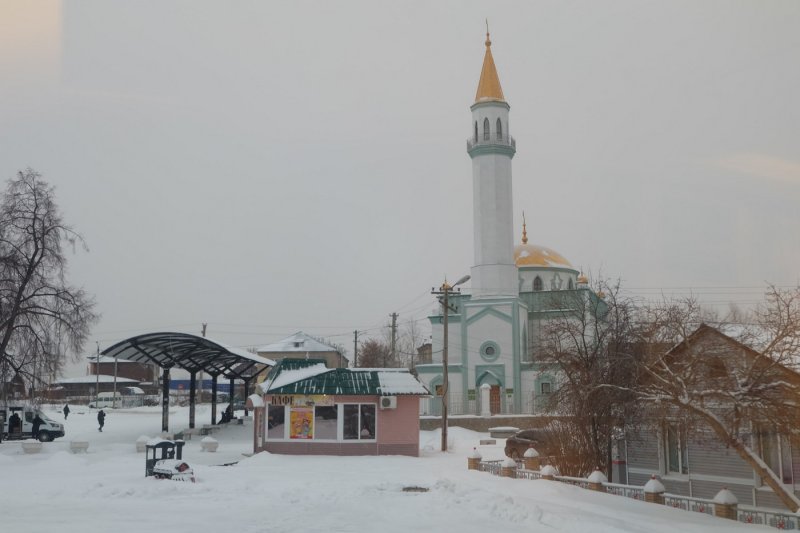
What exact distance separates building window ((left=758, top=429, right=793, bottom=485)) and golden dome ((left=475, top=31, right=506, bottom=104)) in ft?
135

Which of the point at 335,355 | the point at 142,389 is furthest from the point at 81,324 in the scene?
the point at 142,389

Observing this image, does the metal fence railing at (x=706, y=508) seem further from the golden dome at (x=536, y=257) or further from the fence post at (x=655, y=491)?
the golden dome at (x=536, y=257)

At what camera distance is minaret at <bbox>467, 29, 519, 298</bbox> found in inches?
2178

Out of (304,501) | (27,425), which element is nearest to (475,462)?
(304,501)

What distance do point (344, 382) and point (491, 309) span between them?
82.5ft

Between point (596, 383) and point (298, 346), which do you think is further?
point (298, 346)

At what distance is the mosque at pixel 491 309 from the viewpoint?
53562mm

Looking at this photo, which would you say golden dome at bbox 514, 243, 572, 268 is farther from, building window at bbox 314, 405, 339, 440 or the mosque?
building window at bbox 314, 405, 339, 440

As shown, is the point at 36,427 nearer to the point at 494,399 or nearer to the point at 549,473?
the point at 549,473

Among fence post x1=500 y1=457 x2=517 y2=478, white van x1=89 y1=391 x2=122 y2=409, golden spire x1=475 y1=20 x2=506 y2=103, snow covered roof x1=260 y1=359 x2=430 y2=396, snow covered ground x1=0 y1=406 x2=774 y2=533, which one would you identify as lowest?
snow covered ground x1=0 y1=406 x2=774 y2=533

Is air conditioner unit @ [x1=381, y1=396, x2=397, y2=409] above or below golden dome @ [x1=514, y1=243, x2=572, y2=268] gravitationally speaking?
below

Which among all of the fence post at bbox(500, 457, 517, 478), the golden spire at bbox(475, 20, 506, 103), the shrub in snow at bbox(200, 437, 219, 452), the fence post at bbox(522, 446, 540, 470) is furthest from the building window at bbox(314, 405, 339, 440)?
the golden spire at bbox(475, 20, 506, 103)

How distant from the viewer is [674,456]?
21828 millimetres

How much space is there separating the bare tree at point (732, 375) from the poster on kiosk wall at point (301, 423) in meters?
15.1
